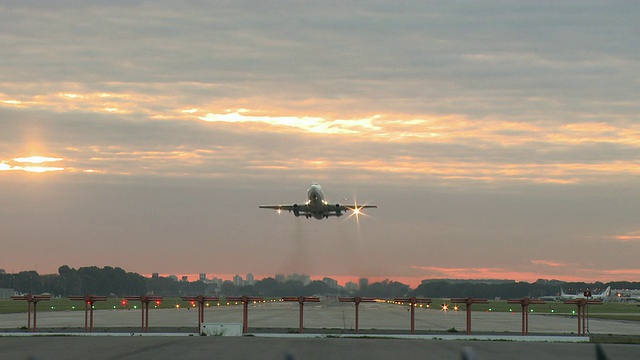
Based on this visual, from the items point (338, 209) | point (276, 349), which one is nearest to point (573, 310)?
point (338, 209)

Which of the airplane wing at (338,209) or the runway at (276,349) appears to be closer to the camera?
the runway at (276,349)

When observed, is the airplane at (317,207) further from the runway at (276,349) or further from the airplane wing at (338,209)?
the runway at (276,349)

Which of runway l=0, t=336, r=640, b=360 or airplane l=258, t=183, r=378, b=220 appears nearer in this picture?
runway l=0, t=336, r=640, b=360

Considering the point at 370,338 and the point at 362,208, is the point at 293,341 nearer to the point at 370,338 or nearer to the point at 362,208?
the point at 370,338

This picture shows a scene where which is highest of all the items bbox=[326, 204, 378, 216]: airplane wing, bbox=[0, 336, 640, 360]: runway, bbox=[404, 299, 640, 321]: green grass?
bbox=[326, 204, 378, 216]: airplane wing

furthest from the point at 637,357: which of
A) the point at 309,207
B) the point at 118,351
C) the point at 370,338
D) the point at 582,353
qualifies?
the point at 309,207

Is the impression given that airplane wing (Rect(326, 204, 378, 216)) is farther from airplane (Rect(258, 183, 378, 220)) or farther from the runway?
the runway

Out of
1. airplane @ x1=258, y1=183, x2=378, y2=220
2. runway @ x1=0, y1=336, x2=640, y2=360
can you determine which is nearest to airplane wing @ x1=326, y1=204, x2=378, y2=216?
airplane @ x1=258, y1=183, x2=378, y2=220

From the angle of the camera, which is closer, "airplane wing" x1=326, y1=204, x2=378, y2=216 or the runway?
the runway

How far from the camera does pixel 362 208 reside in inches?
4402

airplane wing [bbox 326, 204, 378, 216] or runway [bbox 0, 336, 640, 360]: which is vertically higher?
airplane wing [bbox 326, 204, 378, 216]

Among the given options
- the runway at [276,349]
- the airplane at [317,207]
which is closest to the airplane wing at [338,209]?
the airplane at [317,207]

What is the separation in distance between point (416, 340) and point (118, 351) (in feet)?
51.0

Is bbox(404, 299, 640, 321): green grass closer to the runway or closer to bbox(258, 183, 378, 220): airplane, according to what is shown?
bbox(258, 183, 378, 220): airplane
